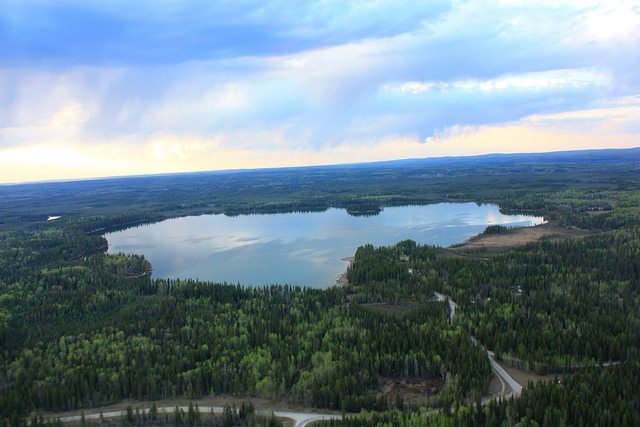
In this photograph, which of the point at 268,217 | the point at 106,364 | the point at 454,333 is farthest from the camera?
the point at 268,217

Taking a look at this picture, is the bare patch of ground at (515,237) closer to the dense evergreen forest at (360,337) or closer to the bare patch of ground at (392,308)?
the dense evergreen forest at (360,337)

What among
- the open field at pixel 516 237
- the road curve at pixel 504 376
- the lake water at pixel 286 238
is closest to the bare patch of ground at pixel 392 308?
the road curve at pixel 504 376

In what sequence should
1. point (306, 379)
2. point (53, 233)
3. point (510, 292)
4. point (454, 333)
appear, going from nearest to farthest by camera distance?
point (306, 379), point (454, 333), point (510, 292), point (53, 233)

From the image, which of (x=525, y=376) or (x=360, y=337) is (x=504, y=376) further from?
(x=360, y=337)

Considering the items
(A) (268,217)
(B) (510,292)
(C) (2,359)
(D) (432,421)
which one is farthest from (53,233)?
(D) (432,421)

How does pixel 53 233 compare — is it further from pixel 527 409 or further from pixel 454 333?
pixel 527 409

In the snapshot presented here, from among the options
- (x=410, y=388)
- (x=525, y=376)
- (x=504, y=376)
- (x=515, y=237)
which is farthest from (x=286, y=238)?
(x=525, y=376)

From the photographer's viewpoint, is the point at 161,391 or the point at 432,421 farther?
the point at 161,391
